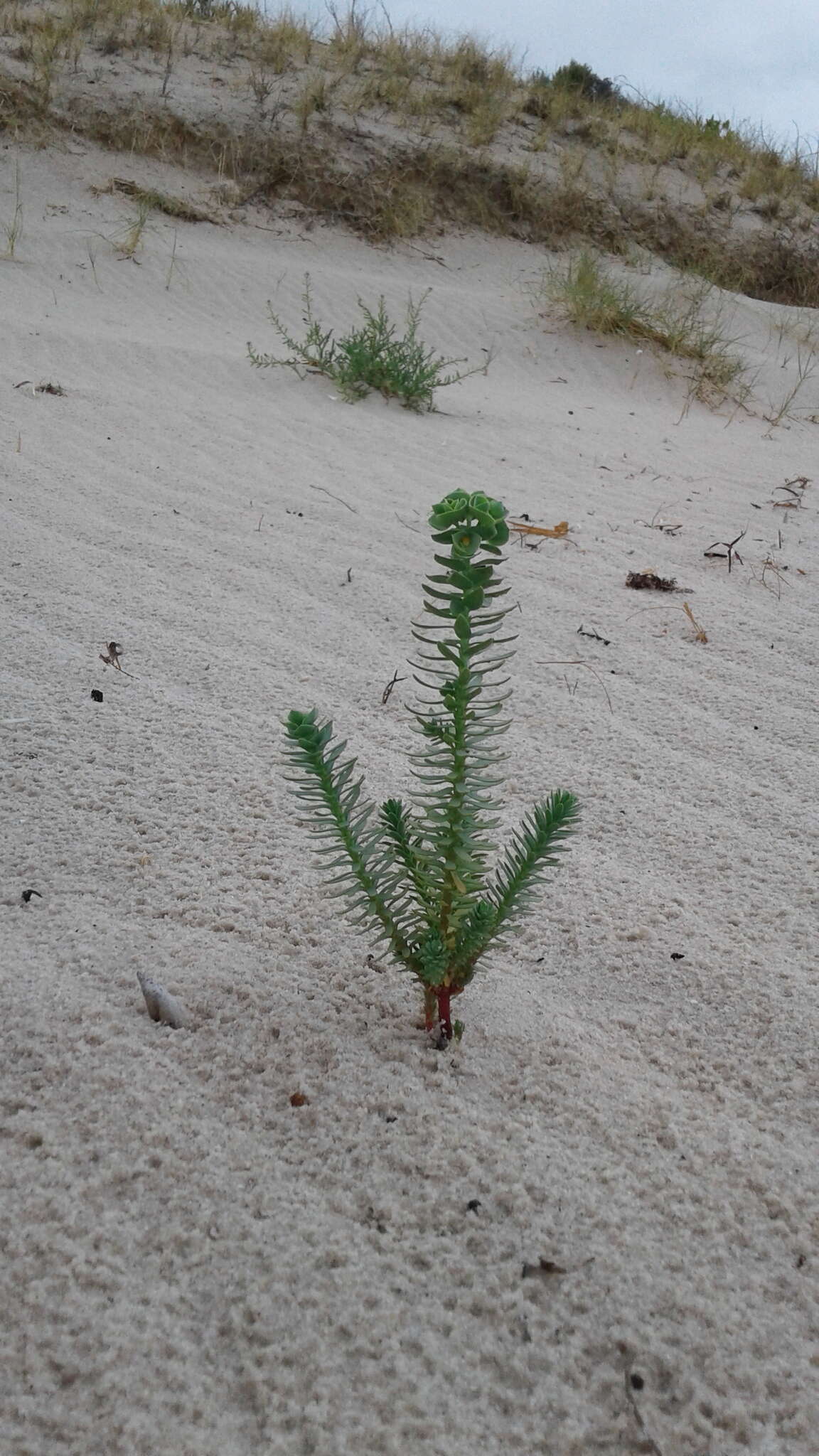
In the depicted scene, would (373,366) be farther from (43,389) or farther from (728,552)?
(728,552)

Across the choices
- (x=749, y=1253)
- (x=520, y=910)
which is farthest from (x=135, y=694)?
(x=749, y=1253)

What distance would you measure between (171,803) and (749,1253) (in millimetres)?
1293

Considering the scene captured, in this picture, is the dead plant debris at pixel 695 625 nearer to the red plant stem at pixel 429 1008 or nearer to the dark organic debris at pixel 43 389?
the red plant stem at pixel 429 1008

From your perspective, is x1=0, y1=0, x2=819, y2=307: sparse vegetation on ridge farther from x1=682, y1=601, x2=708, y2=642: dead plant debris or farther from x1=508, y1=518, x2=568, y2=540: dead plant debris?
x1=682, y1=601, x2=708, y2=642: dead plant debris

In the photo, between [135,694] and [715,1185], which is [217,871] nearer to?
[135,694]

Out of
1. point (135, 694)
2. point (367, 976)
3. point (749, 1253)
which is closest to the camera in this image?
point (749, 1253)

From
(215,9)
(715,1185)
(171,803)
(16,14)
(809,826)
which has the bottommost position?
(171,803)

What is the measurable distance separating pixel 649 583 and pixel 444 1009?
87.5 inches

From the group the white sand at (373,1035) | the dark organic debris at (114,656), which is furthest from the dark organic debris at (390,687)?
the dark organic debris at (114,656)

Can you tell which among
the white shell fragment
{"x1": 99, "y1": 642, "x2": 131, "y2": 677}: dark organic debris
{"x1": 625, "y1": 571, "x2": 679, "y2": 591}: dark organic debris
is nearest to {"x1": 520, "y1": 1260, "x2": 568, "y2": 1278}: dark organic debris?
the white shell fragment

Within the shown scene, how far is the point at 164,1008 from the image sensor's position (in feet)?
4.52

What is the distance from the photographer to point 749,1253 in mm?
1131

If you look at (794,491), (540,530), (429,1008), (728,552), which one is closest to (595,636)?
(540,530)

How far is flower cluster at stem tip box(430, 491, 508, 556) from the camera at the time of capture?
1.01m
